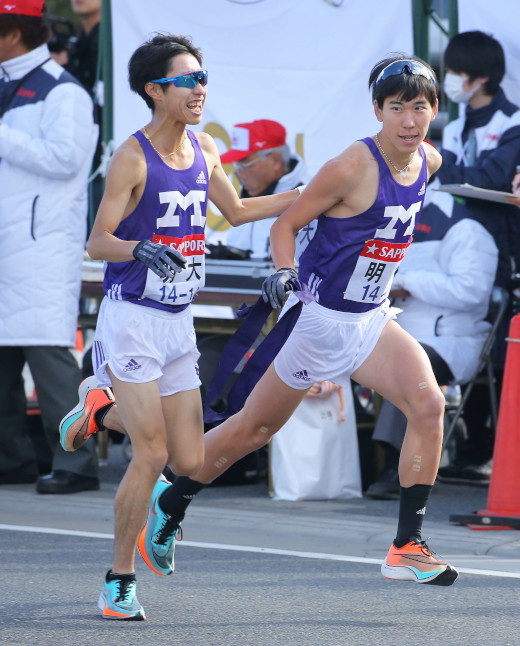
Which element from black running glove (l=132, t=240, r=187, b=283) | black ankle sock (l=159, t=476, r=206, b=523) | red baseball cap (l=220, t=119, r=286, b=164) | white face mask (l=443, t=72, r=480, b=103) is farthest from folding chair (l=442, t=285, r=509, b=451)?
black running glove (l=132, t=240, r=187, b=283)

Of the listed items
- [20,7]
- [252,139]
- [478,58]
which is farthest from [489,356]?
[20,7]

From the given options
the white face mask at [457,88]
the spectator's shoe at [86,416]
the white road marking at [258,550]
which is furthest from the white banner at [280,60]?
the spectator's shoe at [86,416]

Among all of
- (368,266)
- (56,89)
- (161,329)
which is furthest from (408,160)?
(56,89)

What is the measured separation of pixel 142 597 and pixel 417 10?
5371mm

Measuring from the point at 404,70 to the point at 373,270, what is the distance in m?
0.78

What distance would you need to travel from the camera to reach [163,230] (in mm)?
4996

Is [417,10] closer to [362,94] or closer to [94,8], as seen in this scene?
[362,94]

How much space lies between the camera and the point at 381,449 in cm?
834

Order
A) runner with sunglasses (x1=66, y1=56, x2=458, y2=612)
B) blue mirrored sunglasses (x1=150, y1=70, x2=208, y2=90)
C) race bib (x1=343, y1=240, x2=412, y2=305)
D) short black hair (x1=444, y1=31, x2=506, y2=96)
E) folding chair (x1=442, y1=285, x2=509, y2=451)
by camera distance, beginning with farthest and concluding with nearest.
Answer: short black hair (x1=444, y1=31, x2=506, y2=96), folding chair (x1=442, y1=285, x2=509, y2=451), race bib (x1=343, y1=240, x2=412, y2=305), runner with sunglasses (x1=66, y1=56, x2=458, y2=612), blue mirrored sunglasses (x1=150, y1=70, x2=208, y2=90)

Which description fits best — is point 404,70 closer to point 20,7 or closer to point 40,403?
point 20,7

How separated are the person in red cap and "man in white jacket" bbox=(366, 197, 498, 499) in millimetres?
975

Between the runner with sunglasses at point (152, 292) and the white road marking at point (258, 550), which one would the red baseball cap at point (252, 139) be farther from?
the runner with sunglasses at point (152, 292)

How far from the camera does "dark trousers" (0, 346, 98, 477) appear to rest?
7.95 m

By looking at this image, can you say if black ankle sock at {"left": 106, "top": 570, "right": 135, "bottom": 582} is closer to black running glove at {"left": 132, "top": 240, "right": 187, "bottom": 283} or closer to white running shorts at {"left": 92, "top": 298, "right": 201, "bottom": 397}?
white running shorts at {"left": 92, "top": 298, "right": 201, "bottom": 397}
